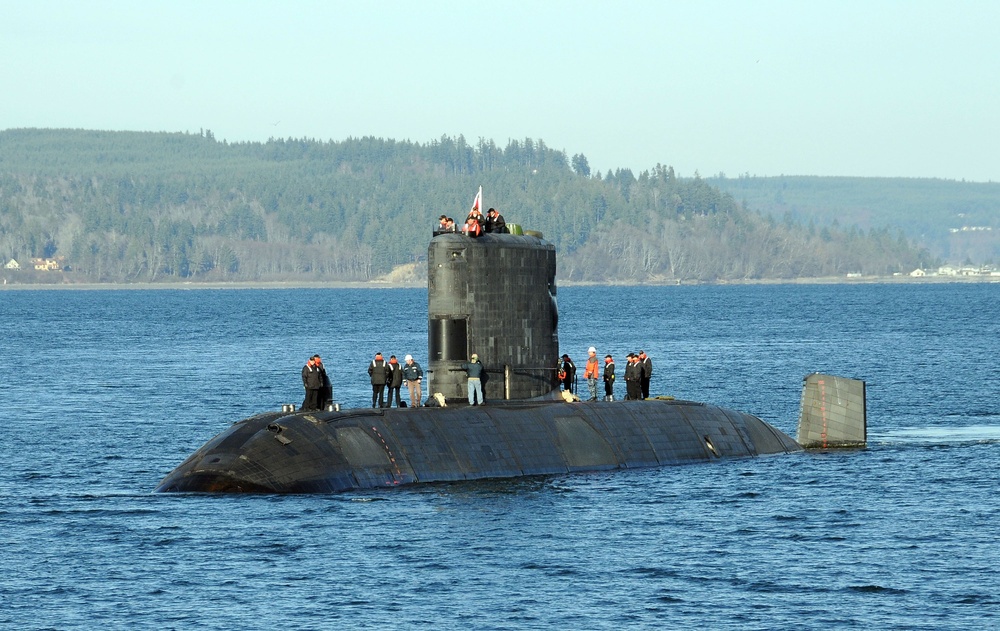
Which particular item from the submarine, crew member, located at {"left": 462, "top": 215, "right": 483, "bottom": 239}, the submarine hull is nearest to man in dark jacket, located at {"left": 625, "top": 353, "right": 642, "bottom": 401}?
the submarine

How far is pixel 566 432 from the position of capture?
3525 centimetres

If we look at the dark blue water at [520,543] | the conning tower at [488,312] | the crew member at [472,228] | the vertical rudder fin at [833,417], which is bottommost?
the dark blue water at [520,543]

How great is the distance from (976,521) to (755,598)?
9.45 m

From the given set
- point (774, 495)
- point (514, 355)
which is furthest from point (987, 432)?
point (514, 355)

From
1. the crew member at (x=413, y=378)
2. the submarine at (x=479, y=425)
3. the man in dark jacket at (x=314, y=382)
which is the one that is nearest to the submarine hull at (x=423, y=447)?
the submarine at (x=479, y=425)

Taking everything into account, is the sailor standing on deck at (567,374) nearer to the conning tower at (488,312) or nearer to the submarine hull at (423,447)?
the submarine hull at (423,447)

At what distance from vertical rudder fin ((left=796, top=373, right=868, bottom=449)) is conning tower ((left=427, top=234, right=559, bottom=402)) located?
1007 cm

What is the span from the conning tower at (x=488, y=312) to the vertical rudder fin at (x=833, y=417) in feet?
33.1

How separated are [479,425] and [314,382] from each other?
3.76 m

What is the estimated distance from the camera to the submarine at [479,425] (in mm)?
31078

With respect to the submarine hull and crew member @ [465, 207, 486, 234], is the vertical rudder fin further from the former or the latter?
crew member @ [465, 207, 486, 234]

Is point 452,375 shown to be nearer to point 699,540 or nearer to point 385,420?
point 385,420

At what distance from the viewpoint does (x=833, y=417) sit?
4359 centimetres

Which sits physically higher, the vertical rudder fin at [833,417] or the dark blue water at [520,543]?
the vertical rudder fin at [833,417]
